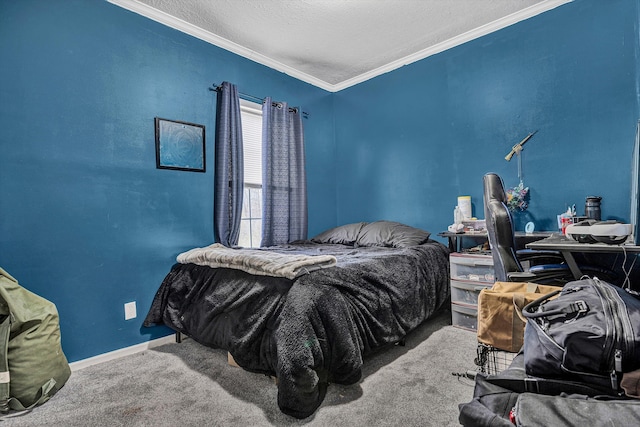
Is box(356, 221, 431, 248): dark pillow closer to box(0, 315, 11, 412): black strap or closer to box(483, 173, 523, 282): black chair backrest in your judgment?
box(483, 173, 523, 282): black chair backrest

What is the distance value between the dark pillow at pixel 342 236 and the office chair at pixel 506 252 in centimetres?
167

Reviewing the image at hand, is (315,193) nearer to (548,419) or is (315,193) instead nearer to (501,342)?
(501,342)

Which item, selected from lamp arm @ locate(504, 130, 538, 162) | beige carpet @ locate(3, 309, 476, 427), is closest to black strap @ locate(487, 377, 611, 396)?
beige carpet @ locate(3, 309, 476, 427)

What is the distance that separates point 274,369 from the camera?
68.9 inches

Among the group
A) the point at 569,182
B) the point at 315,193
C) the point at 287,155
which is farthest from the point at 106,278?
the point at 569,182

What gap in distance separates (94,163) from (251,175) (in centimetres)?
142

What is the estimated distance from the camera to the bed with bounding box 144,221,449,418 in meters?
1.62

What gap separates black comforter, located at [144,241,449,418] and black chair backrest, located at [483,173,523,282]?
0.70 metres

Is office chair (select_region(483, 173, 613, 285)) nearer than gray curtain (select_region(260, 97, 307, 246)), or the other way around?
office chair (select_region(483, 173, 613, 285))

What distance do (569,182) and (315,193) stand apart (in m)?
2.51

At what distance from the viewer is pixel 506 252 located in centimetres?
183

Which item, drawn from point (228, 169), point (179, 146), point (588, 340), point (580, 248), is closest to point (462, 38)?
point (580, 248)

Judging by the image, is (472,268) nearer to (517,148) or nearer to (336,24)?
(517,148)

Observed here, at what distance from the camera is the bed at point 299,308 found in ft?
5.31
